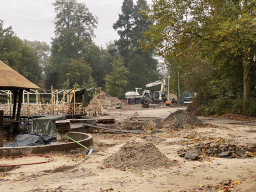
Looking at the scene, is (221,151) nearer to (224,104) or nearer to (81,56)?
(224,104)

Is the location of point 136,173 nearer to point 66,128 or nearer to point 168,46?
point 66,128

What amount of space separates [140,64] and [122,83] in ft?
38.2

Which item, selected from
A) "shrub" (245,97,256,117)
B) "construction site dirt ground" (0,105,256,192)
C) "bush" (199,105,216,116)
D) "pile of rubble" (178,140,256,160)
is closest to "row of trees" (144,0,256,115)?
"shrub" (245,97,256,117)

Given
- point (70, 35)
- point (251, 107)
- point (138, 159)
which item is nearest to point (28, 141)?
point (138, 159)

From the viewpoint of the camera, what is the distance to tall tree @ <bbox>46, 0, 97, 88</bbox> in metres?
63.1

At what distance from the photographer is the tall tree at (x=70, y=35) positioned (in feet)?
207

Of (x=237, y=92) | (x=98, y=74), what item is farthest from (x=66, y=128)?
(x=98, y=74)

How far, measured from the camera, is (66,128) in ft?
37.2

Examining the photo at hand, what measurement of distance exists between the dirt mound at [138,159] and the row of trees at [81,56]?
47363 millimetres

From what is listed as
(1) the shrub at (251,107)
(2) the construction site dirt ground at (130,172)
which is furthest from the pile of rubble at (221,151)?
(1) the shrub at (251,107)

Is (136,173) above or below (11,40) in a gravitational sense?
below

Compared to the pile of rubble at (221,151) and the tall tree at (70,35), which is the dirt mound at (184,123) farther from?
the tall tree at (70,35)

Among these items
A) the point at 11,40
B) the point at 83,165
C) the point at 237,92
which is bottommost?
the point at 83,165

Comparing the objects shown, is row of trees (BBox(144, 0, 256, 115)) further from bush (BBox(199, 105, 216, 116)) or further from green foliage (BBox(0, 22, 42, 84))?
green foliage (BBox(0, 22, 42, 84))
